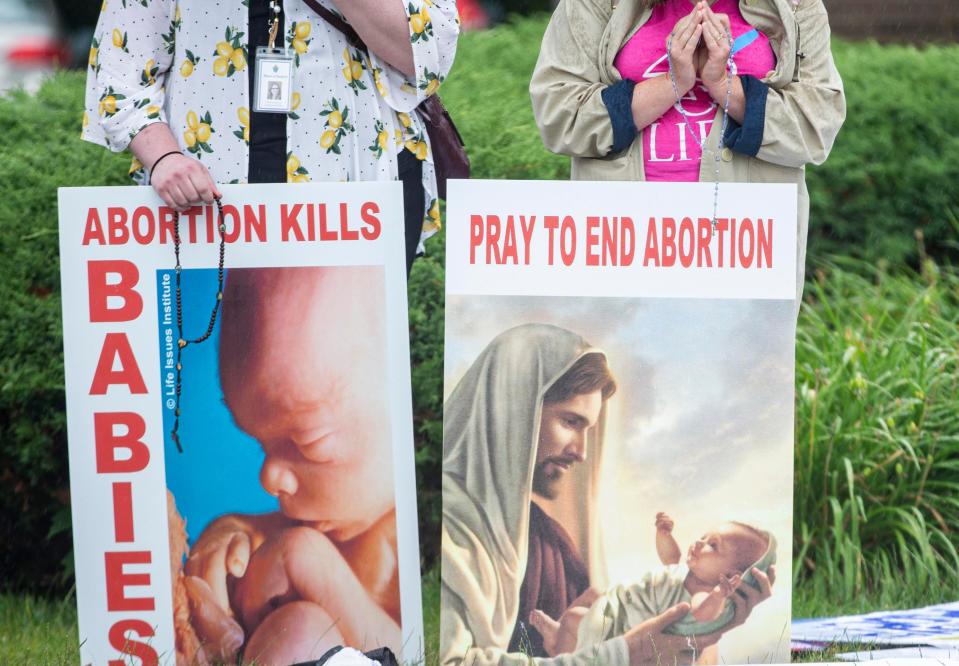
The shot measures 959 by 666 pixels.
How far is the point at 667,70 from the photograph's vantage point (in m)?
3.15

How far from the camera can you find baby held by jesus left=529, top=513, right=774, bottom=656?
299 centimetres

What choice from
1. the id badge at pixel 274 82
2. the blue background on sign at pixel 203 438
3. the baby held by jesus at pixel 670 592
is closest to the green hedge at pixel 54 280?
the blue background on sign at pixel 203 438

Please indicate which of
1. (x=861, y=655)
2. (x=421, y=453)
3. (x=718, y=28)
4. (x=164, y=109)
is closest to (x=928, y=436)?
(x=861, y=655)

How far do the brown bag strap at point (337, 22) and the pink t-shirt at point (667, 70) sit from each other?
65cm

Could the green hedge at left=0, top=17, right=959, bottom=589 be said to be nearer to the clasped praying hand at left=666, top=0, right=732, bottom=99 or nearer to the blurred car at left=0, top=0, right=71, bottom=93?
the clasped praying hand at left=666, top=0, right=732, bottom=99

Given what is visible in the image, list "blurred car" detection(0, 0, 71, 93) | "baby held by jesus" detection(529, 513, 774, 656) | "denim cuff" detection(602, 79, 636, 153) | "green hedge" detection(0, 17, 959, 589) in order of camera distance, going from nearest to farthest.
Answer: "baby held by jesus" detection(529, 513, 774, 656)
"denim cuff" detection(602, 79, 636, 153)
"green hedge" detection(0, 17, 959, 589)
"blurred car" detection(0, 0, 71, 93)

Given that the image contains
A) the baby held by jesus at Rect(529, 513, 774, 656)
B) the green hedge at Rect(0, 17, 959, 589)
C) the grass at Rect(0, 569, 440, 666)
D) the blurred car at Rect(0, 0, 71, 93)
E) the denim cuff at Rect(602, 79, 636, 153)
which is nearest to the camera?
the baby held by jesus at Rect(529, 513, 774, 656)

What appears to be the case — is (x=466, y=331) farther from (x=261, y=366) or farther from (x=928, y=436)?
(x=928, y=436)

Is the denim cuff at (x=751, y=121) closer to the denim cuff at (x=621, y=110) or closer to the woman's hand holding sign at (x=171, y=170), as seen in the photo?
the denim cuff at (x=621, y=110)

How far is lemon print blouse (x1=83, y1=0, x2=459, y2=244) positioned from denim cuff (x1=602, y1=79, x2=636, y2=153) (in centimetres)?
41

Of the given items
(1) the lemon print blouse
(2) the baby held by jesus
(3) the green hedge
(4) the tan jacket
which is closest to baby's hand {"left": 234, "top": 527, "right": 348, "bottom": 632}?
(2) the baby held by jesus

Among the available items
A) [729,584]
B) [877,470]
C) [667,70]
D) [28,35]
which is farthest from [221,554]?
[28,35]

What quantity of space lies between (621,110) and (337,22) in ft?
2.30

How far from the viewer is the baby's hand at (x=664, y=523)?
3.02m
